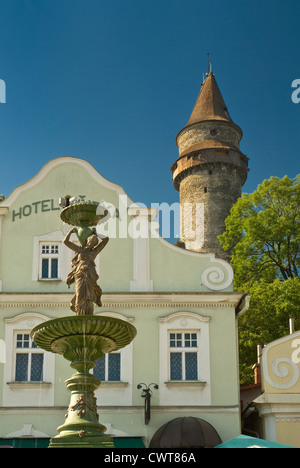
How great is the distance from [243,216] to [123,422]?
1699cm

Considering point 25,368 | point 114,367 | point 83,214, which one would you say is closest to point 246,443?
point 83,214

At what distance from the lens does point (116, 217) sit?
24.5 metres

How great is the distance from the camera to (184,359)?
2298cm

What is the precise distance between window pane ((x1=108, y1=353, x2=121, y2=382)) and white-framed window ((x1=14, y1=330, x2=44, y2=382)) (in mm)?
2095

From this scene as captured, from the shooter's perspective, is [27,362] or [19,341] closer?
[27,362]

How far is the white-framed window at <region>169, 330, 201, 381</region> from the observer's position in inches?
900

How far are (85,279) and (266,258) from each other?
21665mm

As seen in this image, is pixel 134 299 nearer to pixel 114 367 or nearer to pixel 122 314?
pixel 122 314

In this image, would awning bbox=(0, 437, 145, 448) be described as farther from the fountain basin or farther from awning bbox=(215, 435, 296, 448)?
the fountain basin

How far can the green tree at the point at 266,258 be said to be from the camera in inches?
1241

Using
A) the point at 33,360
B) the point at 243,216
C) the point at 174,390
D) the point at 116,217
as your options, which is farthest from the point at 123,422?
the point at 243,216

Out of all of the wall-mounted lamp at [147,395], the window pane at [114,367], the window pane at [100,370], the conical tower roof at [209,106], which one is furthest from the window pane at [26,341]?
the conical tower roof at [209,106]

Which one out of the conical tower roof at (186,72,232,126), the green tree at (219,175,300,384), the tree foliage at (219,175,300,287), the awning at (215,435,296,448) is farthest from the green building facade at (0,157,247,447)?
the conical tower roof at (186,72,232,126)

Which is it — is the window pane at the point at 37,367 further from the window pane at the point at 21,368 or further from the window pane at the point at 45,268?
the window pane at the point at 45,268
